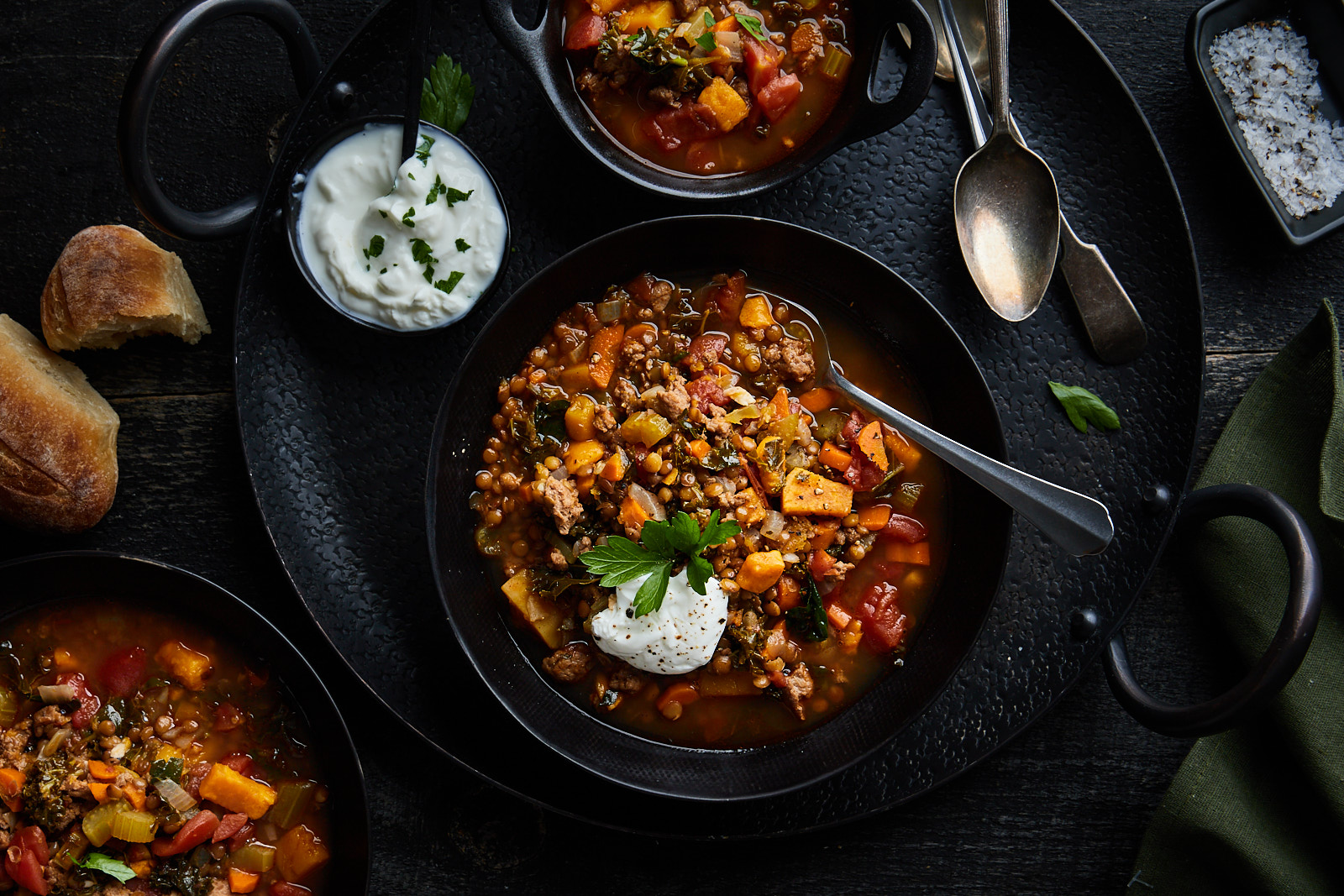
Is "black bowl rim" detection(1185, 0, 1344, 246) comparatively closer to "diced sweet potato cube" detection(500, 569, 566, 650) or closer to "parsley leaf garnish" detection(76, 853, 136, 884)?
"diced sweet potato cube" detection(500, 569, 566, 650)

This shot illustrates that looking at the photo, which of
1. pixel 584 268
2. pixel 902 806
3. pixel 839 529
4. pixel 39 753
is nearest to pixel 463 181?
pixel 584 268

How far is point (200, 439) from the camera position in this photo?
386 centimetres

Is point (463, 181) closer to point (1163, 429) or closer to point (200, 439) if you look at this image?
point (200, 439)

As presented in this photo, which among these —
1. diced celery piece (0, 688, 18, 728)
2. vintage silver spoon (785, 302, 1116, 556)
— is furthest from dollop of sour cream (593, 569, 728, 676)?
diced celery piece (0, 688, 18, 728)

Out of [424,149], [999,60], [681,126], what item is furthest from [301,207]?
[999,60]

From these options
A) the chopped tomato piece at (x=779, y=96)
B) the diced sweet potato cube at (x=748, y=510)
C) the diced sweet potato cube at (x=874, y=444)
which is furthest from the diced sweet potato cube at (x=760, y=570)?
the chopped tomato piece at (x=779, y=96)

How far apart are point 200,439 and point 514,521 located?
1429 mm

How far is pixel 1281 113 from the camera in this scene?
13.0ft

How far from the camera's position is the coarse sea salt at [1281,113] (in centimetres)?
392

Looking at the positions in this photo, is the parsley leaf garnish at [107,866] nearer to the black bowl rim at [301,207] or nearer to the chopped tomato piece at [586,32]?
the black bowl rim at [301,207]

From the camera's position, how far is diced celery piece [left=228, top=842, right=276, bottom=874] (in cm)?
366

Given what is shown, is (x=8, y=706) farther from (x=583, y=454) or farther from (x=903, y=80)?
(x=903, y=80)

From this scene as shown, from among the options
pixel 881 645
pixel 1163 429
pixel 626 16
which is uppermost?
pixel 626 16

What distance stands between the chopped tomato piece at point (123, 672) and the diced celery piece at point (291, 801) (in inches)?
28.1
